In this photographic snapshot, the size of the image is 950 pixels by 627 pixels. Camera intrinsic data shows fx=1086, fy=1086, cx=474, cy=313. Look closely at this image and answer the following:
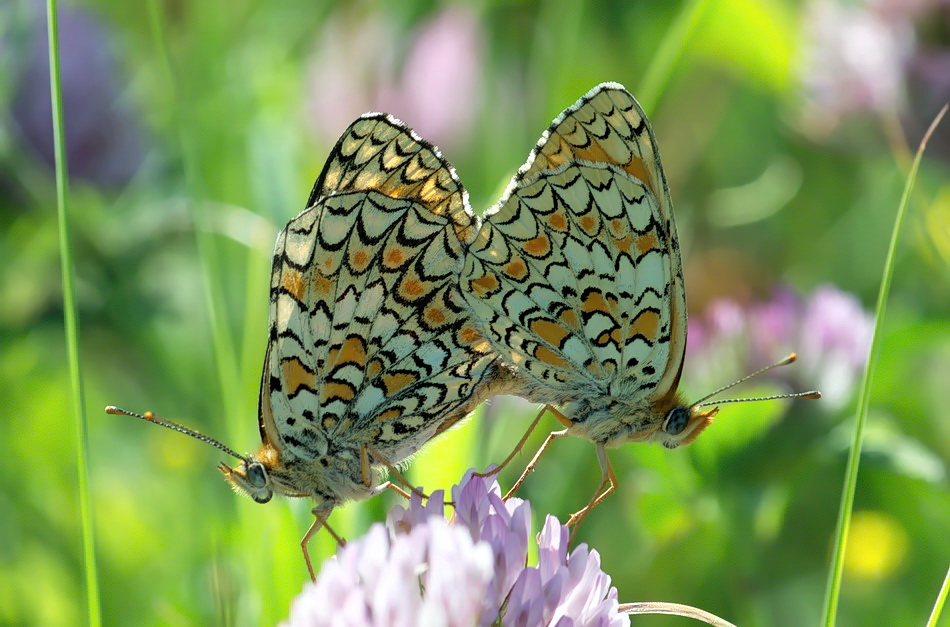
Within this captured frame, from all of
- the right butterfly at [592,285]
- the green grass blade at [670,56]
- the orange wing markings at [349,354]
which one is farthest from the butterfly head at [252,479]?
the green grass blade at [670,56]

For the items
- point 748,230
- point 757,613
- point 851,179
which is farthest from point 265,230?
point 851,179

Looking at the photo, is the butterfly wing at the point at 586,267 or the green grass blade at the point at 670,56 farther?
the green grass blade at the point at 670,56

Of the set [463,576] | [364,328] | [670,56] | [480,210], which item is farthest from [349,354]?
[480,210]

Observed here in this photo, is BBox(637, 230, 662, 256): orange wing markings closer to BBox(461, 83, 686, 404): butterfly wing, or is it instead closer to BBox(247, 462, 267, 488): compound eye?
BBox(461, 83, 686, 404): butterfly wing

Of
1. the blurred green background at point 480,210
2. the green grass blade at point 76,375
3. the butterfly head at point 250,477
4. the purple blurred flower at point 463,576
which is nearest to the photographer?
the purple blurred flower at point 463,576

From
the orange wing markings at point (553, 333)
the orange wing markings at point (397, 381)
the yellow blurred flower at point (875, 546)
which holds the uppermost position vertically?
the orange wing markings at point (397, 381)

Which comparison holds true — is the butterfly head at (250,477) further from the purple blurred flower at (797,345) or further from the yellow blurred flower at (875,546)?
the yellow blurred flower at (875,546)

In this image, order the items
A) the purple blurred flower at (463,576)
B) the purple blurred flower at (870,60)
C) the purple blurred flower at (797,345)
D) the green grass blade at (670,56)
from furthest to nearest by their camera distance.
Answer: the purple blurred flower at (870,60) → the purple blurred flower at (797,345) → the green grass blade at (670,56) → the purple blurred flower at (463,576)

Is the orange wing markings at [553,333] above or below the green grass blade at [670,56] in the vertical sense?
below
